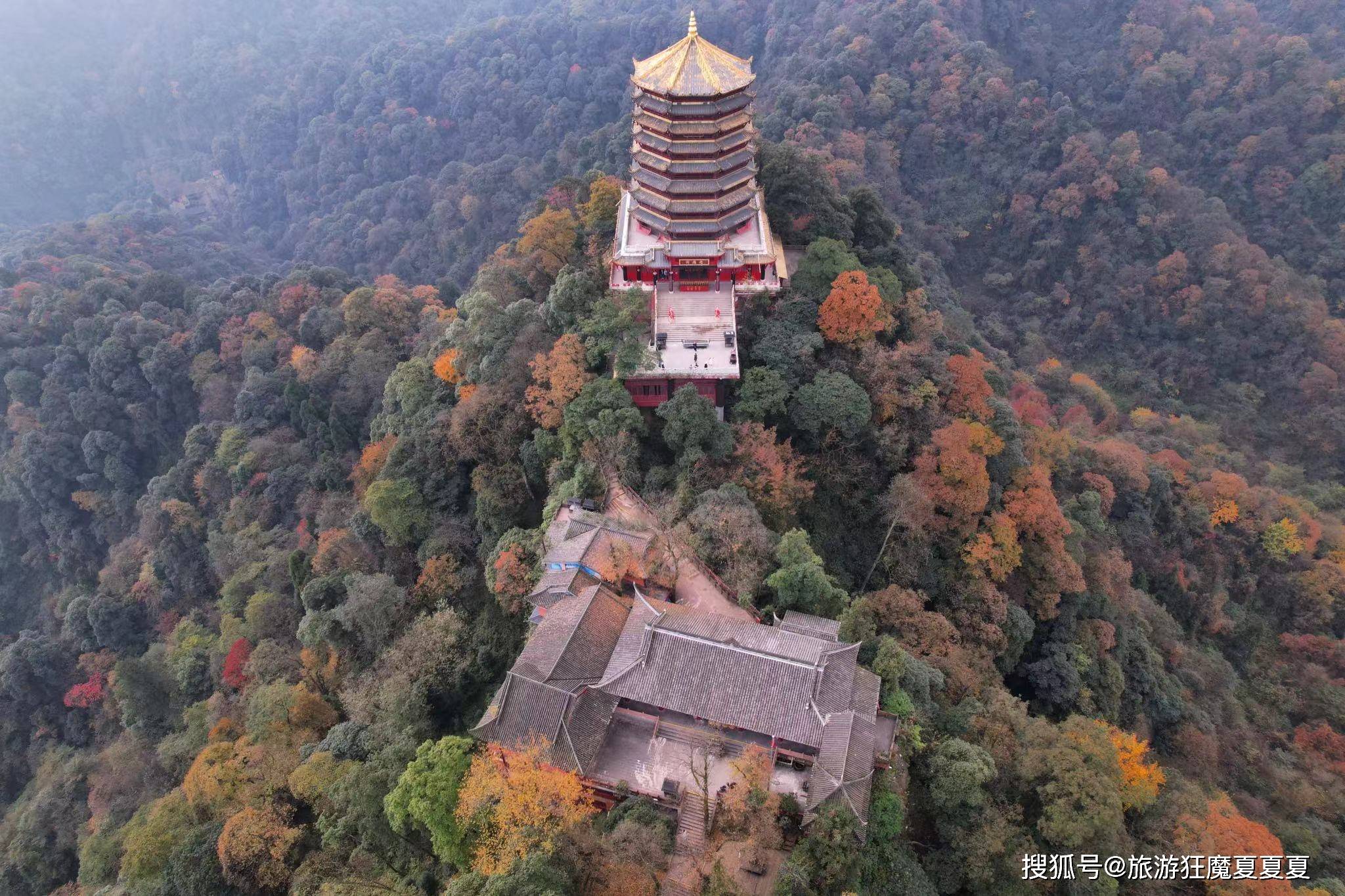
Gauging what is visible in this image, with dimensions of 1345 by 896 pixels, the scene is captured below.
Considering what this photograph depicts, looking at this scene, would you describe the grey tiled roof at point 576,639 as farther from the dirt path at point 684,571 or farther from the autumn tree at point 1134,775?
the autumn tree at point 1134,775

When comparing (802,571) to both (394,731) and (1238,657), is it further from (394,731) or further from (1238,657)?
(1238,657)

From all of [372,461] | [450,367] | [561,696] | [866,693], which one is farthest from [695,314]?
[561,696]

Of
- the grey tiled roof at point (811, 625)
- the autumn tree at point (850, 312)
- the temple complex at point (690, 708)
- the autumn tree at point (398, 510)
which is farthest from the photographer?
the autumn tree at point (850, 312)

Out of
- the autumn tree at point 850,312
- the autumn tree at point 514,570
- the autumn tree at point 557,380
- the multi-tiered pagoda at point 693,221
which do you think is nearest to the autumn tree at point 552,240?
the multi-tiered pagoda at point 693,221

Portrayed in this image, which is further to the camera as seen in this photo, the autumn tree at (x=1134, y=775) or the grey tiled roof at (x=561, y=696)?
the autumn tree at (x=1134, y=775)

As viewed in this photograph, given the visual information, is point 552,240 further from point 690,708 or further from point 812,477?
point 690,708

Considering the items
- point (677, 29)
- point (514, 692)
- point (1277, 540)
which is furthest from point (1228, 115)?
point (514, 692)

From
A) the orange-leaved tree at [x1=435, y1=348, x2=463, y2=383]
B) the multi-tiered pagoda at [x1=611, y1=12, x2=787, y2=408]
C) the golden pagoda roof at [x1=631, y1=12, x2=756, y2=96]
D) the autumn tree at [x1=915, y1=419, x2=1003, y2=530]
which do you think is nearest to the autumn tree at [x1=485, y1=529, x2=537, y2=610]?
the multi-tiered pagoda at [x1=611, y1=12, x2=787, y2=408]
